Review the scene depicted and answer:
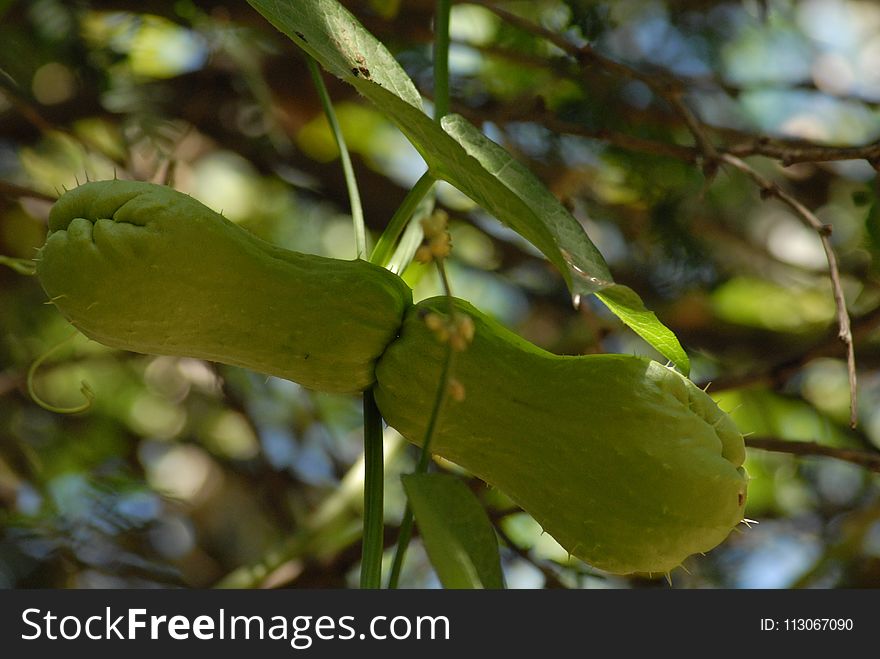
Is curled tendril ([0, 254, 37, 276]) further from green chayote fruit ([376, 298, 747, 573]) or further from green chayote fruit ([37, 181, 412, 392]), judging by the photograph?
green chayote fruit ([376, 298, 747, 573])

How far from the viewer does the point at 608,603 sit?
903 mm

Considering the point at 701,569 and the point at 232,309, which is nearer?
the point at 232,309

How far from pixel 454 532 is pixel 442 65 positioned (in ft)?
1.71

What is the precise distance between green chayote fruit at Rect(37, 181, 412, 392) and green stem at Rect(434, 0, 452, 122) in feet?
0.67

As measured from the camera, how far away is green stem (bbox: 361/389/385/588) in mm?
801

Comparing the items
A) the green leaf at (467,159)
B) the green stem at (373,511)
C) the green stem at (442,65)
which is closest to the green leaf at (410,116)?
the green leaf at (467,159)

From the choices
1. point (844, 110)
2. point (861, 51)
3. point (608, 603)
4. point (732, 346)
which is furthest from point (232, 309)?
point (861, 51)

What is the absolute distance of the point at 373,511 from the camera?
0.82 metres

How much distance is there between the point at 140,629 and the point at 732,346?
4.75 feet

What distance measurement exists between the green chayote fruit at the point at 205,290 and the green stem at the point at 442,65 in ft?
0.67

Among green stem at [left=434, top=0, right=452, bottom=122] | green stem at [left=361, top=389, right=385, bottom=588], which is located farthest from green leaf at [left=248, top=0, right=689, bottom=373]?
green stem at [left=361, top=389, right=385, bottom=588]

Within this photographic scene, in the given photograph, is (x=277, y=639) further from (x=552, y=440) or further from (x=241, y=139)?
(x=241, y=139)

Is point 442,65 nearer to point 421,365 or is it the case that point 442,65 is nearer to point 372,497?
point 421,365

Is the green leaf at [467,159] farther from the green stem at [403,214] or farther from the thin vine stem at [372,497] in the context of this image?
the thin vine stem at [372,497]
